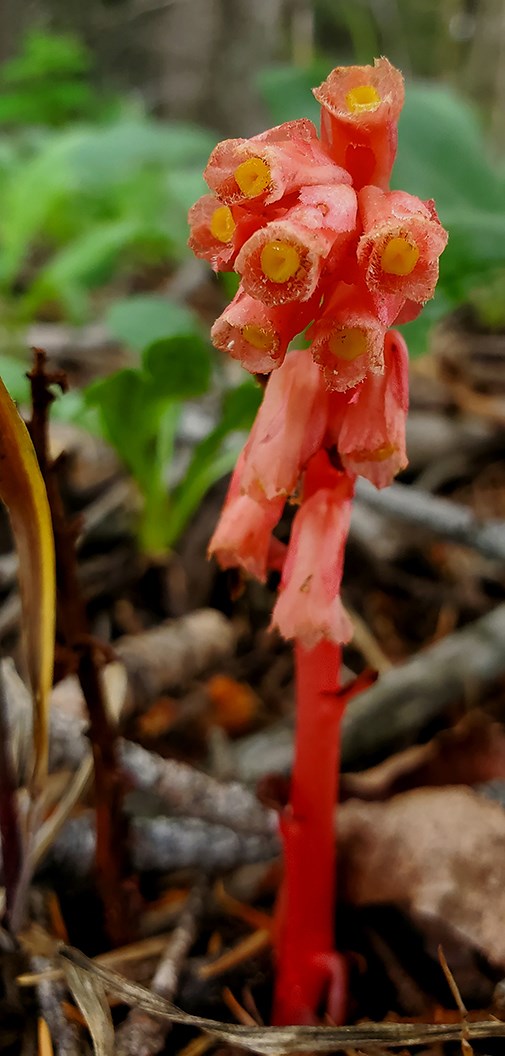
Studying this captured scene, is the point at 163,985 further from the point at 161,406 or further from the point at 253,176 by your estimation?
the point at 161,406

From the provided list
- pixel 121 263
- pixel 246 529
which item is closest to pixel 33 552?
pixel 246 529

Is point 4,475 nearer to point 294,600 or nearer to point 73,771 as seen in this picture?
point 294,600

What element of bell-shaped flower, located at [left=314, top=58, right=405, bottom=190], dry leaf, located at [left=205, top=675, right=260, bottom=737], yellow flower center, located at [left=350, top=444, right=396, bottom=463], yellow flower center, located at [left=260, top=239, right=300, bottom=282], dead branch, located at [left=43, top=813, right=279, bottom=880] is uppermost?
bell-shaped flower, located at [left=314, top=58, right=405, bottom=190]

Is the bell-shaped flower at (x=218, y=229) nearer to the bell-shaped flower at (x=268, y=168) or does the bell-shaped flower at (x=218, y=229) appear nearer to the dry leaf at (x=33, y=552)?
the bell-shaped flower at (x=268, y=168)

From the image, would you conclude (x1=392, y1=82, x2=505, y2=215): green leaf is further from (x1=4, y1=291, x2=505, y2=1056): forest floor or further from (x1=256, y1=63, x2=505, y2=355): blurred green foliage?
(x1=4, y1=291, x2=505, y2=1056): forest floor

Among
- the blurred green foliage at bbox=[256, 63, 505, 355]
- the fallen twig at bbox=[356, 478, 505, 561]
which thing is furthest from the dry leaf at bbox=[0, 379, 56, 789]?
the blurred green foliage at bbox=[256, 63, 505, 355]

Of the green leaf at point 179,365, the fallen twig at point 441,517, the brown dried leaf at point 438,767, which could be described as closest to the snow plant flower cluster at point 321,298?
the brown dried leaf at point 438,767
